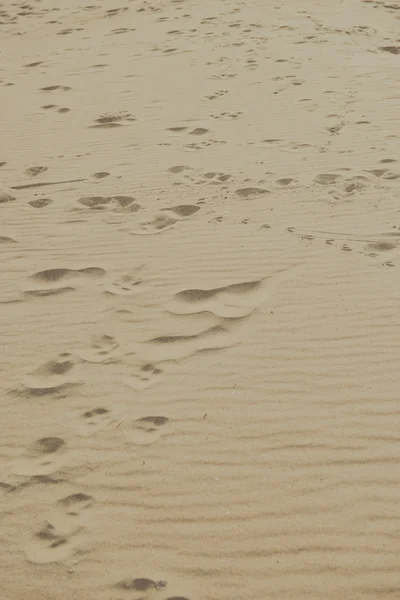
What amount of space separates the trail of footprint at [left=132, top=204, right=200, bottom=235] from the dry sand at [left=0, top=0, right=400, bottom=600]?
0.02 meters

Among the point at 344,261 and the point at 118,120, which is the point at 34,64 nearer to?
the point at 118,120

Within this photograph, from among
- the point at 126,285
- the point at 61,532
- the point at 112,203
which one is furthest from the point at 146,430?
the point at 112,203

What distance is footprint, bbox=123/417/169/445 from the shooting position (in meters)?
3.18

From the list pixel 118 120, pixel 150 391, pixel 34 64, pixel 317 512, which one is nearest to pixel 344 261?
pixel 150 391

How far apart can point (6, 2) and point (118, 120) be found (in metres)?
8.16

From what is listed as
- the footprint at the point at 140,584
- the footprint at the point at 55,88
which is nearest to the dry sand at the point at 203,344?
the footprint at the point at 140,584

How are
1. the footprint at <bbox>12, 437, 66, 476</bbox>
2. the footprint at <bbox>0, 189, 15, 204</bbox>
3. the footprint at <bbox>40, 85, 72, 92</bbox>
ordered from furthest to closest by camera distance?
the footprint at <bbox>40, 85, 72, 92</bbox>, the footprint at <bbox>0, 189, 15, 204</bbox>, the footprint at <bbox>12, 437, 66, 476</bbox>

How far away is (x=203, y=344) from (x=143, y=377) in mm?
390

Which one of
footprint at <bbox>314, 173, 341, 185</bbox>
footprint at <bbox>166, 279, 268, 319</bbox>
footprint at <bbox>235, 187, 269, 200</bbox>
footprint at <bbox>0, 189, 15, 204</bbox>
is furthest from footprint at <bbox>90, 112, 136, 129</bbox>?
footprint at <bbox>166, 279, 268, 319</bbox>

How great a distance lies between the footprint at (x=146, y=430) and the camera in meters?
3.18

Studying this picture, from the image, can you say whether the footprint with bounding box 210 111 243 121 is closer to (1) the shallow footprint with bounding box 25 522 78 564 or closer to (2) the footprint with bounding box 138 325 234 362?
(2) the footprint with bounding box 138 325 234 362

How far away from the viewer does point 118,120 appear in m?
7.14

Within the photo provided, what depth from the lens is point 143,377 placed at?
3.55 metres

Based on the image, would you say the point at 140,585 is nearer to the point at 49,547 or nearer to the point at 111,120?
the point at 49,547
